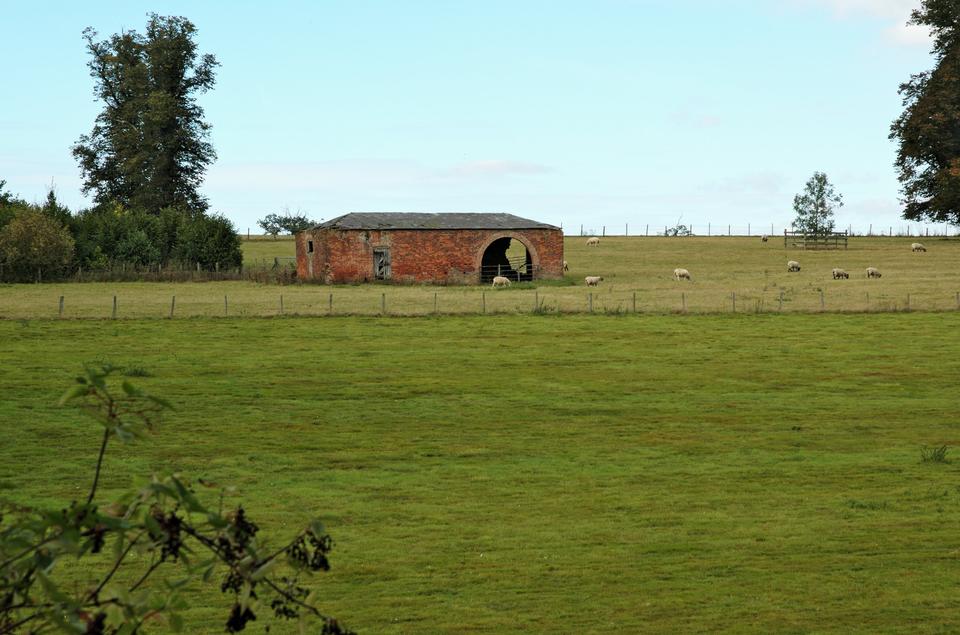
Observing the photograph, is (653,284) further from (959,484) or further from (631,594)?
(631,594)

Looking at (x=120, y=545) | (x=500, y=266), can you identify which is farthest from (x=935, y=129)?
(x=120, y=545)

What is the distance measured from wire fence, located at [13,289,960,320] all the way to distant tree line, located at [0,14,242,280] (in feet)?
62.8

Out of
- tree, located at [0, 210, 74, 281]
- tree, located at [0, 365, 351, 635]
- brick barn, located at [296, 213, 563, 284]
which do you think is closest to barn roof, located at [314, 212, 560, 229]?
brick barn, located at [296, 213, 563, 284]

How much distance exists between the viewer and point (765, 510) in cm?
1781

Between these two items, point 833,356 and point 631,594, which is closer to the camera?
point 631,594

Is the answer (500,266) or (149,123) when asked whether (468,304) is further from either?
(149,123)

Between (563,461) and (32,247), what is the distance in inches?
2132

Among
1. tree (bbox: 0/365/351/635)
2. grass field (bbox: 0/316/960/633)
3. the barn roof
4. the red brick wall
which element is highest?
the barn roof

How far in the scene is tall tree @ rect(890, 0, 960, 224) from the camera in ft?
263

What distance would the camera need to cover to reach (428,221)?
6725 cm

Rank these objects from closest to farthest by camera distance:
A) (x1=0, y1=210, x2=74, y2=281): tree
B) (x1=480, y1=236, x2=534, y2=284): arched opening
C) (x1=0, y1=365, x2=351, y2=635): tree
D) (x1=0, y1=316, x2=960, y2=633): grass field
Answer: (x1=0, y1=365, x2=351, y2=635): tree, (x1=0, y1=316, x2=960, y2=633): grass field, (x1=480, y1=236, x2=534, y2=284): arched opening, (x1=0, y1=210, x2=74, y2=281): tree

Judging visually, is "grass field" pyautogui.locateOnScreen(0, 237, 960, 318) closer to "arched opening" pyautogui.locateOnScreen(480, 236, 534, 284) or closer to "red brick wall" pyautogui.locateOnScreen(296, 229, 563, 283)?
"red brick wall" pyautogui.locateOnScreen(296, 229, 563, 283)

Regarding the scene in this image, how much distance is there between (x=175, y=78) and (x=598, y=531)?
7831 cm

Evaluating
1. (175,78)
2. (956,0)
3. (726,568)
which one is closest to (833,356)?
(726,568)
